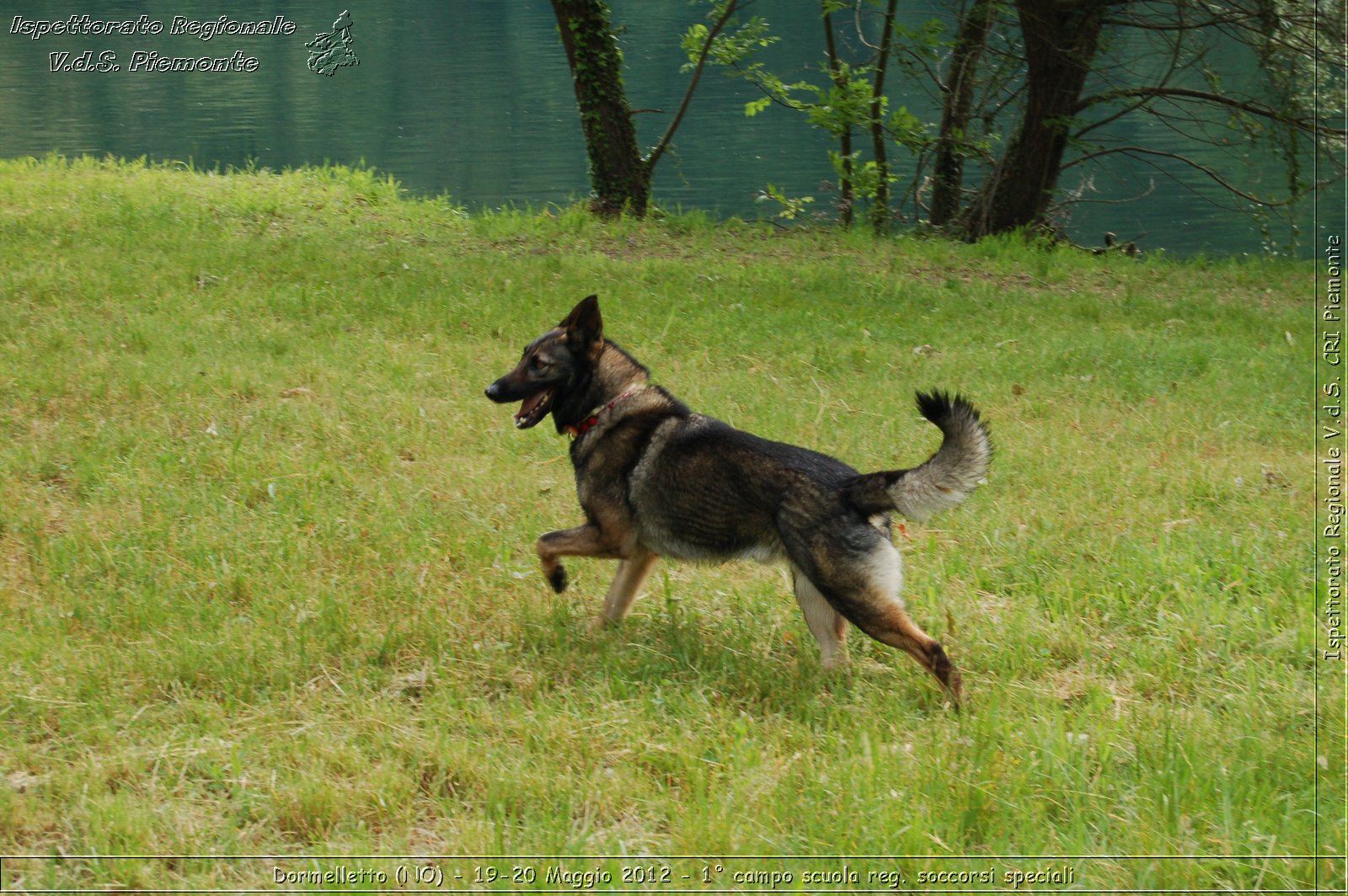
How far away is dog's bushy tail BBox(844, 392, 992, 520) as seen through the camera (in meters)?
4.43

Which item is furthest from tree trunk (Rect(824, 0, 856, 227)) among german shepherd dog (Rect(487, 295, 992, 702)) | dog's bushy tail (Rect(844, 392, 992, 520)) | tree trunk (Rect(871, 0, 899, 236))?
dog's bushy tail (Rect(844, 392, 992, 520))

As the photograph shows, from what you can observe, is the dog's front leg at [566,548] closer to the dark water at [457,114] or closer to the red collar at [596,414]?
the red collar at [596,414]

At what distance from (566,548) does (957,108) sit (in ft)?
41.4

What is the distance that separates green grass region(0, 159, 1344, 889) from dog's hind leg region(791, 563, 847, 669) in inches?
5.7

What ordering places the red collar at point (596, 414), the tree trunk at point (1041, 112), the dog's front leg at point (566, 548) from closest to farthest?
the dog's front leg at point (566, 548), the red collar at point (596, 414), the tree trunk at point (1041, 112)

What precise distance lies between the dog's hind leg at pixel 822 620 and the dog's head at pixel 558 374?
4.57 ft

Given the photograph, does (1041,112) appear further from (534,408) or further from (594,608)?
(594,608)

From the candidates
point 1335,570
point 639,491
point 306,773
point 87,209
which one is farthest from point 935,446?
point 87,209

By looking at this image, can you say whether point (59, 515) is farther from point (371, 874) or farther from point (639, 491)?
point (371, 874)

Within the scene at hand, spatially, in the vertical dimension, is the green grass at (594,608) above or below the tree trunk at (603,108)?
below

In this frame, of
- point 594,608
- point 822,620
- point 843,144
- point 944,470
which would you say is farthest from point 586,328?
point 843,144

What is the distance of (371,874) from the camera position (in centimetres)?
341

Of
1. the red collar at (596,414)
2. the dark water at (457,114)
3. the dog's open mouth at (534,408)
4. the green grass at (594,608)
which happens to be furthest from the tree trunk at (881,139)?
the dog's open mouth at (534,408)

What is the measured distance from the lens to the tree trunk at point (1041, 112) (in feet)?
46.6
